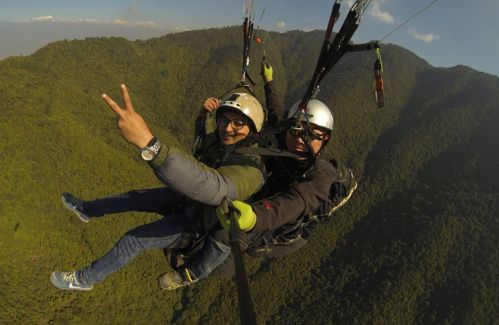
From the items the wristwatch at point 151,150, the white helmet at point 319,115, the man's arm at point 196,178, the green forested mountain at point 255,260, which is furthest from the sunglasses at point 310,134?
the green forested mountain at point 255,260

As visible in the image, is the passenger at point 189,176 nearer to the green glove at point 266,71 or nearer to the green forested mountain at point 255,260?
the green glove at point 266,71

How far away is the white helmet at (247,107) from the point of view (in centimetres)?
453

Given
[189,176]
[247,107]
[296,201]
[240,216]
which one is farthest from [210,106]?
[189,176]

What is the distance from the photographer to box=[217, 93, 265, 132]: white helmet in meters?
4.53

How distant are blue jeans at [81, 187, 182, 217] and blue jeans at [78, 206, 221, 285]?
0.44 meters

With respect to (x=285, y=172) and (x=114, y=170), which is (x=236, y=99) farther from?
(x=114, y=170)

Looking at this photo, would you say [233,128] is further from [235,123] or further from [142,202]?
[142,202]

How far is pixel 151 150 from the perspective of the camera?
2.63 metres

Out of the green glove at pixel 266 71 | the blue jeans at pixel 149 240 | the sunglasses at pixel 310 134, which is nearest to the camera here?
the sunglasses at pixel 310 134

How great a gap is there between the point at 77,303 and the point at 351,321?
165 ft

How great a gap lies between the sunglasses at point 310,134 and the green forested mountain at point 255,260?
66.0m

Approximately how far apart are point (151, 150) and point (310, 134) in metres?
2.50

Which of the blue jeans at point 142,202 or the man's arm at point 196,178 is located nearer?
the man's arm at point 196,178

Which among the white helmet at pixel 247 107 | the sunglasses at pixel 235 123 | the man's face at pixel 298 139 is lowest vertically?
the man's face at pixel 298 139
